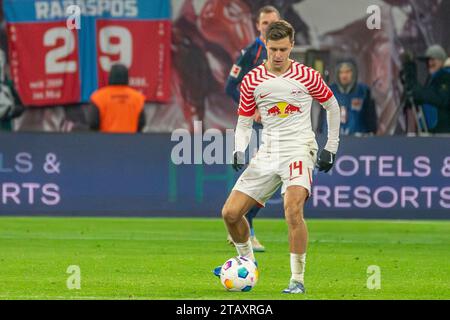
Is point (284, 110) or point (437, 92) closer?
point (284, 110)

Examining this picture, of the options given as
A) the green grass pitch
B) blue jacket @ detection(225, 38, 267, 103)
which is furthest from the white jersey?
blue jacket @ detection(225, 38, 267, 103)

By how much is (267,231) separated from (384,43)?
7.65 m

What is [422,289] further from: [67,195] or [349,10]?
[349,10]

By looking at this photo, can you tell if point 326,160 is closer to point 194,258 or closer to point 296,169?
point 296,169

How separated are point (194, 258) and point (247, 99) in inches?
135

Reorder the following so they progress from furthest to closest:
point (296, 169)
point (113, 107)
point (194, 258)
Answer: point (113, 107), point (194, 258), point (296, 169)

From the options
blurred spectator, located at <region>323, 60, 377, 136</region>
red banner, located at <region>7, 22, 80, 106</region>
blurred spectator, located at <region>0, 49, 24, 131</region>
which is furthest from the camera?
red banner, located at <region>7, 22, 80, 106</region>

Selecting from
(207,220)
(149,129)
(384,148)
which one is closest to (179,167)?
(207,220)

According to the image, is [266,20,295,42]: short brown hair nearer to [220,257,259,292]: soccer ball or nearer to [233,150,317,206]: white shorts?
[233,150,317,206]: white shorts

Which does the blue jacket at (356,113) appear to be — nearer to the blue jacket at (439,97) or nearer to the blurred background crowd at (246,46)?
the blue jacket at (439,97)

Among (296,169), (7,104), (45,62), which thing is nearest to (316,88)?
(296,169)

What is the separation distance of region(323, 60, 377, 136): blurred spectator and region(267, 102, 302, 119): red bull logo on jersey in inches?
382

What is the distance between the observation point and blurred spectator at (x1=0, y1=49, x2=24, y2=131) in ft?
83.9

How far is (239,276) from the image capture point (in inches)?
485
